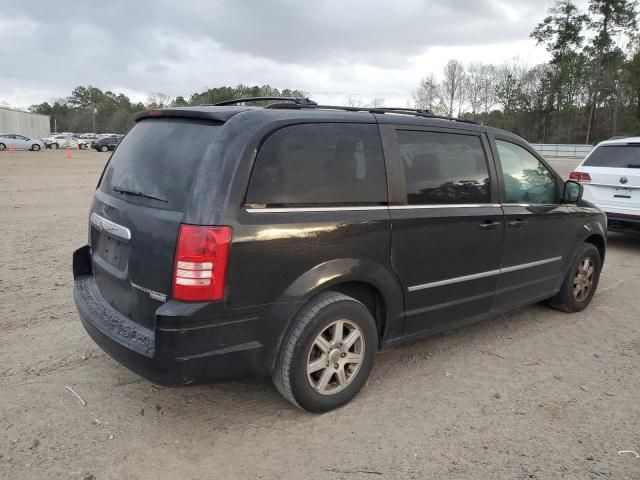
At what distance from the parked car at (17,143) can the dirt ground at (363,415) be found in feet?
134

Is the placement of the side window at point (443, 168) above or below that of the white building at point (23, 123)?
below

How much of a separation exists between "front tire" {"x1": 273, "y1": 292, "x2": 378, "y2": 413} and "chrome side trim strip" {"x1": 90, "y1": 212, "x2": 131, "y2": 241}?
43.6 inches

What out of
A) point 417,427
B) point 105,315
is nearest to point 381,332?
point 417,427

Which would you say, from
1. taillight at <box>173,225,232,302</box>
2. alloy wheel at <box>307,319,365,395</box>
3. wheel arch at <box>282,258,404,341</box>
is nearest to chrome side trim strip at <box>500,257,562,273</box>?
wheel arch at <box>282,258,404,341</box>

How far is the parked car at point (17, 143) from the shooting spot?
3869 centimetres

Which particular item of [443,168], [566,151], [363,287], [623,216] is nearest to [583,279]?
[443,168]

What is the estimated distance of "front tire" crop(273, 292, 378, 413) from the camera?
292 cm

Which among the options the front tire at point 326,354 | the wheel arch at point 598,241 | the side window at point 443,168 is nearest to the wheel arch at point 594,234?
the wheel arch at point 598,241

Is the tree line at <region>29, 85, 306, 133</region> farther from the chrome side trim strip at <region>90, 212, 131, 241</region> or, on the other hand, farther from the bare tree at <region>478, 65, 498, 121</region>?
the chrome side trim strip at <region>90, 212, 131, 241</region>

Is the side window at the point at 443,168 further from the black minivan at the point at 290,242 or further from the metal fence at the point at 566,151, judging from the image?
the metal fence at the point at 566,151

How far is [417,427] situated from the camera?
302cm

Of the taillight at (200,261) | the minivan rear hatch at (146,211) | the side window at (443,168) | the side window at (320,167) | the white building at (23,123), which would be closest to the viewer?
the taillight at (200,261)

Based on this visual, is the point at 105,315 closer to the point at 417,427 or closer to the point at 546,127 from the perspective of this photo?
the point at 417,427

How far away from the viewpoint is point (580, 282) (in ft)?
16.8
